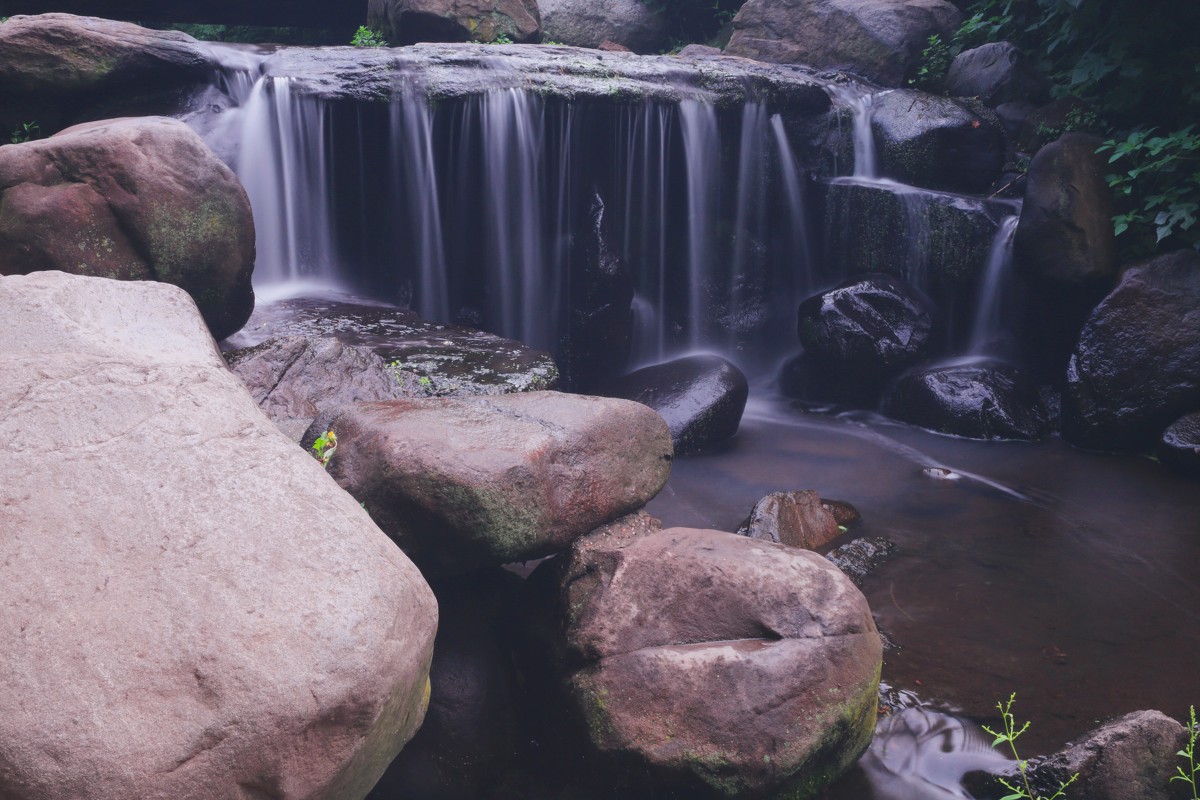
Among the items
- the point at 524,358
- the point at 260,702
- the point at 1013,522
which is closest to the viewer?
the point at 260,702

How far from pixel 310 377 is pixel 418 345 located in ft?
3.51

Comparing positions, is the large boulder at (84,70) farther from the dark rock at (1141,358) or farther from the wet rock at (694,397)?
the dark rock at (1141,358)

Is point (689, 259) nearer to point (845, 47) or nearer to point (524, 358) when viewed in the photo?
point (845, 47)

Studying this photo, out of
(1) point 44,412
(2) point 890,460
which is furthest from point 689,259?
(1) point 44,412

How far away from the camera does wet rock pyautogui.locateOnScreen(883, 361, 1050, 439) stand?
274 inches

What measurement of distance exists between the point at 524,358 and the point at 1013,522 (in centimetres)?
315

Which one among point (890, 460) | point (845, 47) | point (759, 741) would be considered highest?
point (845, 47)

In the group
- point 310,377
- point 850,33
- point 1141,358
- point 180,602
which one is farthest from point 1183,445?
point 180,602

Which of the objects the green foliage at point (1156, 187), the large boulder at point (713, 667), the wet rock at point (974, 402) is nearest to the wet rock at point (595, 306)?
the wet rock at point (974, 402)

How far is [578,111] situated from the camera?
7.58 metres

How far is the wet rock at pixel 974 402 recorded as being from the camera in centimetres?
695

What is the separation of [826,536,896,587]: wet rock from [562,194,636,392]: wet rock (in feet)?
10.7

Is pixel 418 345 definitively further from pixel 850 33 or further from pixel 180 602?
pixel 850 33

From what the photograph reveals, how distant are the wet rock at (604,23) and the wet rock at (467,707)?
10.1 metres
